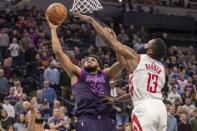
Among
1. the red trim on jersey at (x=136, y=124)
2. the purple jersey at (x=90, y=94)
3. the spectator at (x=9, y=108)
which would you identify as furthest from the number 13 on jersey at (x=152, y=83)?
the spectator at (x=9, y=108)

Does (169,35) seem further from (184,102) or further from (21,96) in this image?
(21,96)

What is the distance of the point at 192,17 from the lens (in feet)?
99.9

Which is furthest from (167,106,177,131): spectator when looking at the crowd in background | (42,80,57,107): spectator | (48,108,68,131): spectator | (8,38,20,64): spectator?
(8,38,20,64): spectator

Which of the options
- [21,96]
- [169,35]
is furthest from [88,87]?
[169,35]

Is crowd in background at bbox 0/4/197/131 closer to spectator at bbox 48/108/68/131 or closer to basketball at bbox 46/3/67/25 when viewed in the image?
spectator at bbox 48/108/68/131

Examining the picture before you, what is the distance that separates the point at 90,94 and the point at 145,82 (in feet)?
3.33

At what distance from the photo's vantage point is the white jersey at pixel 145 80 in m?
7.92

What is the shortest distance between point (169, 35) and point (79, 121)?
21523 millimetres

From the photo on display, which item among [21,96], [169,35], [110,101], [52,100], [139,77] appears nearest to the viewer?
[139,77]

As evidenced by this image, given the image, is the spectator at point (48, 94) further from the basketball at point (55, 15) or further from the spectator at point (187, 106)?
the basketball at point (55, 15)

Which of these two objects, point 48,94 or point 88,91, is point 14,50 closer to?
point 48,94

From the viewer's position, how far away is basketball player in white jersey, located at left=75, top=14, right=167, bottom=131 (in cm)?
782

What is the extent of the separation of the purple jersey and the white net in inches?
58.2

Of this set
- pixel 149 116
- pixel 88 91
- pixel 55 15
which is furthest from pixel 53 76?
pixel 149 116
